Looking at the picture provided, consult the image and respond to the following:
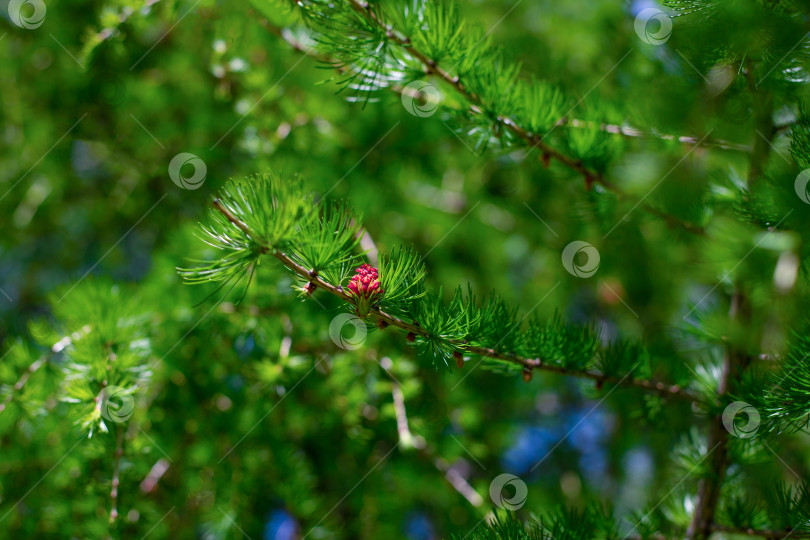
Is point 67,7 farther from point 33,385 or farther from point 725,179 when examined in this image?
point 725,179

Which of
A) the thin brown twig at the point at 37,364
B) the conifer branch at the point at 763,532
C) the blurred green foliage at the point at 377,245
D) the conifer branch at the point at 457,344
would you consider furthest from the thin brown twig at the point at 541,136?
the thin brown twig at the point at 37,364

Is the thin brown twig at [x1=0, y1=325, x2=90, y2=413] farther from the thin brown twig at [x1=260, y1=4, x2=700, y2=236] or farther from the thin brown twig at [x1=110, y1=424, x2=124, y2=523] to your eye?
the thin brown twig at [x1=260, y1=4, x2=700, y2=236]

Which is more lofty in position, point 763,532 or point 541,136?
point 541,136

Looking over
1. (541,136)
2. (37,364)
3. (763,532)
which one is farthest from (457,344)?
(37,364)

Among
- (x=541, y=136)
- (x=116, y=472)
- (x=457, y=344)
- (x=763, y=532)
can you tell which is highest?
(x=541, y=136)

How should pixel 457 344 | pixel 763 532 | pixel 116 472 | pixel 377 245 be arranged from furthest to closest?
pixel 377 245
pixel 116 472
pixel 763 532
pixel 457 344

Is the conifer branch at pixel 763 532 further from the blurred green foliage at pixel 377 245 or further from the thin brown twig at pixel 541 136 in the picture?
the thin brown twig at pixel 541 136

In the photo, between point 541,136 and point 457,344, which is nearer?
point 457,344

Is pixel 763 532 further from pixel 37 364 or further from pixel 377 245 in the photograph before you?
pixel 37 364

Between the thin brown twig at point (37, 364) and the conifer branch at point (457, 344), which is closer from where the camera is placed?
the conifer branch at point (457, 344)
